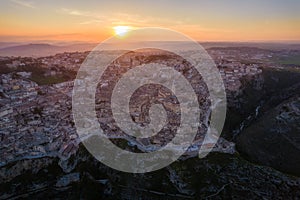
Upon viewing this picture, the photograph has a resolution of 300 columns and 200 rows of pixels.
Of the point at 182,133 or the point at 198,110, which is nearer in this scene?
the point at 182,133

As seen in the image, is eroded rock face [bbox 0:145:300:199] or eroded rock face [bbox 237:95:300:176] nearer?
eroded rock face [bbox 0:145:300:199]

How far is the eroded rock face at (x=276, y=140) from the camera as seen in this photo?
18953 mm

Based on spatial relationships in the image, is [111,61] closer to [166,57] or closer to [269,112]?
[166,57]

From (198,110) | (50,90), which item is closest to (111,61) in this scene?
(50,90)

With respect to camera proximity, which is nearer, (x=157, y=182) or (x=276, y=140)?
(x=157, y=182)

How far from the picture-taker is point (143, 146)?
18.8 meters

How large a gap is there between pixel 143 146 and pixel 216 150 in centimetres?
571

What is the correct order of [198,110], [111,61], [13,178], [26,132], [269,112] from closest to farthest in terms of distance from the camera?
[13,178] → [26,132] → [198,110] → [269,112] → [111,61]

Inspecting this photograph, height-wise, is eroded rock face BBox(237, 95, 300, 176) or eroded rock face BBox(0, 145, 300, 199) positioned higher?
eroded rock face BBox(237, 95, 300, 176)

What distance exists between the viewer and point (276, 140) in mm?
21281

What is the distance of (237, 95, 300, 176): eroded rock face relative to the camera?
19.0m

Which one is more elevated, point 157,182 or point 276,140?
point 276,140

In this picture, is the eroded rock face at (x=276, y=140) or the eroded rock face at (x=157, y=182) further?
the eroded rock face at (x=276, y=140)

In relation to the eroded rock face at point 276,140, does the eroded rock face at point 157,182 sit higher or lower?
lower
